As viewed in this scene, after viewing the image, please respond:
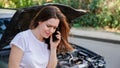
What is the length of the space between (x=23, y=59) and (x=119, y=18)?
338 inches

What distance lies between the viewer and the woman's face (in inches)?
106

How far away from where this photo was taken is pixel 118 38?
934cm

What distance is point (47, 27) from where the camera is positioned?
2693mm

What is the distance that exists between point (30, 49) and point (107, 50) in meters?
5.46

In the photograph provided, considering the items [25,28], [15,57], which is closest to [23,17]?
[25,28]

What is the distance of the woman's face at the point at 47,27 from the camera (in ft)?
8.83

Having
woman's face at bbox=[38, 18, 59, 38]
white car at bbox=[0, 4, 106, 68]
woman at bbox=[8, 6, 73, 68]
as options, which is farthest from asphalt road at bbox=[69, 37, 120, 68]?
woman's face at bbox=[38, 18, 59, 38]

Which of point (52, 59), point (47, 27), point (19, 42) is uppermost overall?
point (47, 27)

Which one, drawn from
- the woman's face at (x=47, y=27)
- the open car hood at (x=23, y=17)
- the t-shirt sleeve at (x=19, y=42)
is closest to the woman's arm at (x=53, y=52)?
the woman's face at (x=47, y=27)

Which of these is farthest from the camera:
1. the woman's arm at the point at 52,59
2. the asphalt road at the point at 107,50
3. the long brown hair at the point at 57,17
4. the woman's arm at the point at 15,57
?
the asphalt road at the point at 107,50

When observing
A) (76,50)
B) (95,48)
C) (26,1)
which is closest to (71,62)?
(76,50)

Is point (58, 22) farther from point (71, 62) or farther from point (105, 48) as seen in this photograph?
point (105, 48)

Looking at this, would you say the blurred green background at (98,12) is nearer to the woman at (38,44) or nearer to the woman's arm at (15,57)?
the woman at (38,44)

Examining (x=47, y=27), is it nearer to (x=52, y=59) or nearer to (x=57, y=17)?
(x=57, y=17)
